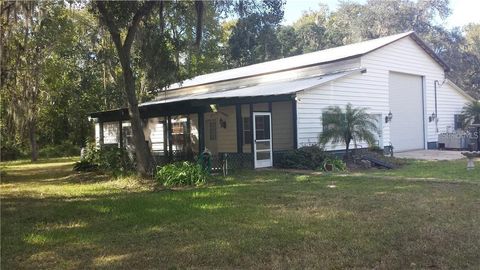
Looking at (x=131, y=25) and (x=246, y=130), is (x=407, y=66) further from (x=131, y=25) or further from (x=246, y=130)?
(x=131, y=25)

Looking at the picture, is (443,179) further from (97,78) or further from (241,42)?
(241,42)

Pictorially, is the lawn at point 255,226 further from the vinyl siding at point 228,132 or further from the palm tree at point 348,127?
the vinyl siding at point 228,132

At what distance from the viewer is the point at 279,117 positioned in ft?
63.8

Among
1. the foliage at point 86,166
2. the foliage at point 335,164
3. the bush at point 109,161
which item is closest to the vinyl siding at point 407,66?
the foliage at point 335,164

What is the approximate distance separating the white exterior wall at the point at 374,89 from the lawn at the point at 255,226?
6.36 meters

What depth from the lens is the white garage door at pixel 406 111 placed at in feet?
76.6

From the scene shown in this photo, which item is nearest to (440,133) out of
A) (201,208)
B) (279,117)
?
(279,117)

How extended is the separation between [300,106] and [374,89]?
547 cm

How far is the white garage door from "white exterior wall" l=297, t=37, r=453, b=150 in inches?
15.1

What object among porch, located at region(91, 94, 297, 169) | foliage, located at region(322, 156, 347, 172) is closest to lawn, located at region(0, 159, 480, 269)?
foliage, located at region(322, 156, 347, 172)

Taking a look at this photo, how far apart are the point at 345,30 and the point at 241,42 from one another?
14661mm

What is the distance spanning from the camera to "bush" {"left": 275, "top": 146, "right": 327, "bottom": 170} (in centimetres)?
1658

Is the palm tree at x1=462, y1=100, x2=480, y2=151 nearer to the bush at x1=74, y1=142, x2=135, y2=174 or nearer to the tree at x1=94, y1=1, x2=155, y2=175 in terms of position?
the bush at x1=74, y1=142, x2=135, y2=174

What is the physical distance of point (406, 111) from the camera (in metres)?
24.2
